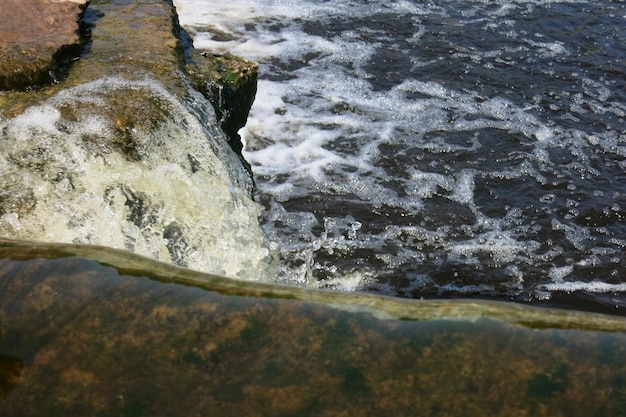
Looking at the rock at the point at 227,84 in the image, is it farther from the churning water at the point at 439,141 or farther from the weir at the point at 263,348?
the weir at the point at 263,348

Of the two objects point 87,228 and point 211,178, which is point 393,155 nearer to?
point 211,178

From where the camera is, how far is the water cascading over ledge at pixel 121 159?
322 centimetres

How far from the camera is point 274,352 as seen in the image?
1678 millimetres

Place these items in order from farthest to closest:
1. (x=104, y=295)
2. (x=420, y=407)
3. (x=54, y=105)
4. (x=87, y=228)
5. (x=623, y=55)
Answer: (x=623, y=55)
(x=54, y=105)
(x=87, y=228)
(x=104, y=295)
(x=420, y=407)

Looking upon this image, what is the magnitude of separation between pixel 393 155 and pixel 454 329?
4093 millimetres

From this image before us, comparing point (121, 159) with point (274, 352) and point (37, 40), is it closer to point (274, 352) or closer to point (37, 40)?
point (37, 40)

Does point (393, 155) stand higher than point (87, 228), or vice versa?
point (87, 228)

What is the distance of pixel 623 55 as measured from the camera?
321 inches

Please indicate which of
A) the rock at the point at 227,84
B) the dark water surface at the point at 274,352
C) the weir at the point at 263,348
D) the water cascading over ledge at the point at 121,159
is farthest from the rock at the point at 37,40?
the dark water surface at the point at 274,352

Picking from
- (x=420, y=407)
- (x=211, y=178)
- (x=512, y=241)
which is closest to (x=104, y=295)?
(x=420, y=407)

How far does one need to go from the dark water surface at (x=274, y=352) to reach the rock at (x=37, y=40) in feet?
6.72

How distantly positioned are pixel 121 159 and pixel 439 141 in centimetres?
333

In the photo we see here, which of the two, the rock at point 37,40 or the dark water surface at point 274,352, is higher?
the dark water surface at point 274,352

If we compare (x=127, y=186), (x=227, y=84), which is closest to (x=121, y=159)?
(x=127, y=186)
